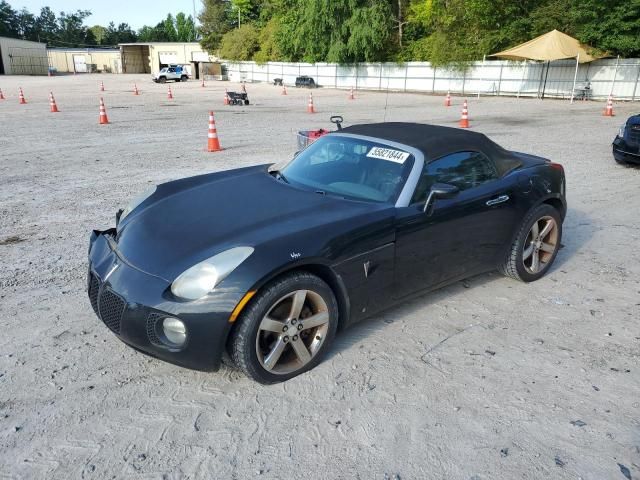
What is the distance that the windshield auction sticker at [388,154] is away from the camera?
12.4 feet

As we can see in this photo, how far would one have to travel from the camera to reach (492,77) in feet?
110

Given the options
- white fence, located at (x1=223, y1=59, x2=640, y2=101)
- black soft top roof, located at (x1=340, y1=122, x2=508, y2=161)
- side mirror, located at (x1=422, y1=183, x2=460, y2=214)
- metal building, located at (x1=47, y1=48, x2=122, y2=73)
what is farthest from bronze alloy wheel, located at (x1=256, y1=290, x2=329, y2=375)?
metal building, located at (x1=47, y1=48, x2=122, y2=73)

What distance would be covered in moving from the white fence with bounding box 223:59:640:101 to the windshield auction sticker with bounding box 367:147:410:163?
2947cm

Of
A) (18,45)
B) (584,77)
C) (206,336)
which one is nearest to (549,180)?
(206,336)

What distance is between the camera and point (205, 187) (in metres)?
4.00

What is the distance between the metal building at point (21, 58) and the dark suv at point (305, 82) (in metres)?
47.2

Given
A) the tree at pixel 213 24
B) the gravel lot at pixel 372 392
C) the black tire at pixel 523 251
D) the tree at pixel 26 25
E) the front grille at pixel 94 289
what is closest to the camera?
the gravel lot at pixel 372 392

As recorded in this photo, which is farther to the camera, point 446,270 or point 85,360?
point 446,270

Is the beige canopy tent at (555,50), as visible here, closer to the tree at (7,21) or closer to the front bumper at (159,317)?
the front bumper at (159,317)

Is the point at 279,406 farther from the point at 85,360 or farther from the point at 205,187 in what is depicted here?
the point at 205,187

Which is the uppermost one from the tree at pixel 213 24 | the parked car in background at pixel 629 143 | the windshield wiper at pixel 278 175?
the tree at pixel 213 24

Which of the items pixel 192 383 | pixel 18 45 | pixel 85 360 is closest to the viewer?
pixel 192 383

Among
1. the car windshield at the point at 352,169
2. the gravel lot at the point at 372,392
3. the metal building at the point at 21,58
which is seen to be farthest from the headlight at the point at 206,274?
the metal building at the point at 21,58

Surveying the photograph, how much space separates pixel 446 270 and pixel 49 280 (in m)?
3.51
